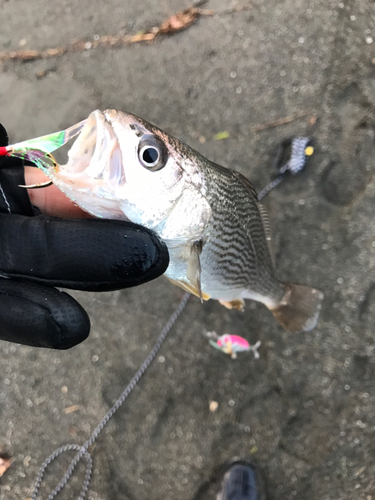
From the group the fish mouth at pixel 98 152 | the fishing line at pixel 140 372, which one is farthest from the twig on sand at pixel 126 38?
the fish mouth at pixel 98 152

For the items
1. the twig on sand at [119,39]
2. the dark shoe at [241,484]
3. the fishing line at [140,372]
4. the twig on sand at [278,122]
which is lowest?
the dark shoe at [241,484]

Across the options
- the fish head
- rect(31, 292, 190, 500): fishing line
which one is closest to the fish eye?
the fish head

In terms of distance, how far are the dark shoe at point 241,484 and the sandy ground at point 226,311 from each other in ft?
0.21

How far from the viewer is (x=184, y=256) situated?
4.83 ft

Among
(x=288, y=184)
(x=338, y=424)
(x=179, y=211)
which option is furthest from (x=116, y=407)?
(x=288, y=184)

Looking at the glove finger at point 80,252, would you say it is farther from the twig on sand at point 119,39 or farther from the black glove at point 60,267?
the twig on sand at point 119,39

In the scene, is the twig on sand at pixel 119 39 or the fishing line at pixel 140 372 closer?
the fishing line at pixel 140 372

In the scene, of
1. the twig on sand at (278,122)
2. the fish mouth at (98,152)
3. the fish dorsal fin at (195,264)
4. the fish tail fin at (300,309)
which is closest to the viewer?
the fish mouth at (98,152)

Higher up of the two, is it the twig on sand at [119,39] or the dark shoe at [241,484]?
the twig on sand at [119,39]

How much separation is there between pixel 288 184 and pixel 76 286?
1741 millimetres

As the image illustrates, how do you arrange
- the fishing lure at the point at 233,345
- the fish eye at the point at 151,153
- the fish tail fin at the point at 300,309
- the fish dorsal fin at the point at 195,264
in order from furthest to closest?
the fishing lure at the point at 233,345, the fish tail fin at the point at 300,309, the fish dorsal fin at the point at 195,264, the fish eye at the point at 151,153

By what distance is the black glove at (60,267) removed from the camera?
1.23 m

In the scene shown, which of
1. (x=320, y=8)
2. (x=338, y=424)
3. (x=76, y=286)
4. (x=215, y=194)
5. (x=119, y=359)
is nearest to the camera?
(x=76, y=286)

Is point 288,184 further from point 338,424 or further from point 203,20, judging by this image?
point 338,424
